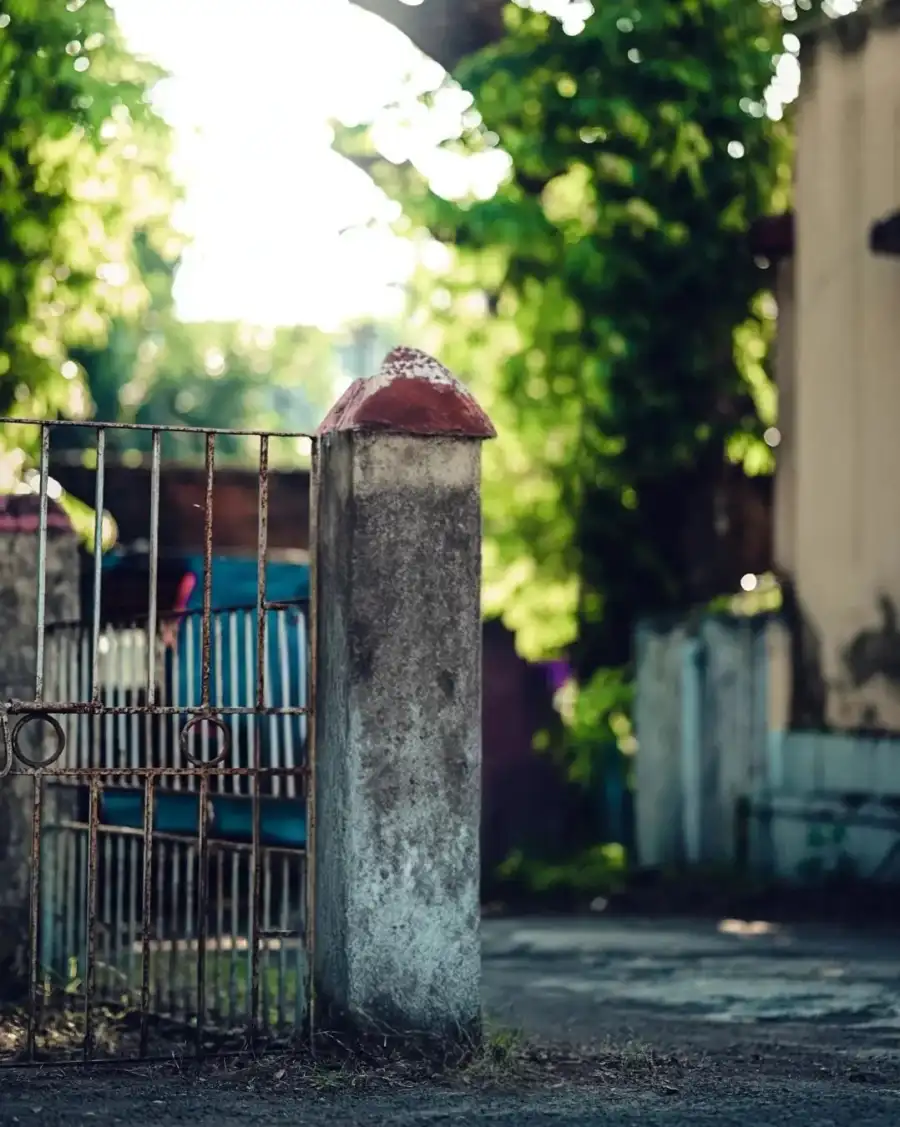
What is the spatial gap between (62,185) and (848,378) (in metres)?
5.81

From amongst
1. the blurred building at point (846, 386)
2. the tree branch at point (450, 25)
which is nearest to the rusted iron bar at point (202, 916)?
the blurred building at point (846, 386)

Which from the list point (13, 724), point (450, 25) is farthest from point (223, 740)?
point (450, 25)

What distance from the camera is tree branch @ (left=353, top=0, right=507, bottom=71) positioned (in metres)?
17.2

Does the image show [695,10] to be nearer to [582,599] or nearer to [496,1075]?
[582,599]

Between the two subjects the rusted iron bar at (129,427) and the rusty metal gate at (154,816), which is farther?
the rusty metal gate at (154,816)

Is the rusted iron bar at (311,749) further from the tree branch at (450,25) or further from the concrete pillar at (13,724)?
the tree branch at (450,25)

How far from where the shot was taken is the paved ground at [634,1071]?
6207 millimetres

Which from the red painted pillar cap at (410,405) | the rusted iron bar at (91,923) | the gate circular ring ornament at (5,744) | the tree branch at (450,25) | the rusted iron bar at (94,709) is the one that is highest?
the tree branch at (450,25)

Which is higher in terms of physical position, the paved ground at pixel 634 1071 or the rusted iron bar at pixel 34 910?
the rusted iron bar at pixel 34 910

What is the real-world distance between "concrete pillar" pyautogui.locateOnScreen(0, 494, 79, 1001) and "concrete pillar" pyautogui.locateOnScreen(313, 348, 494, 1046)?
1.85 metres

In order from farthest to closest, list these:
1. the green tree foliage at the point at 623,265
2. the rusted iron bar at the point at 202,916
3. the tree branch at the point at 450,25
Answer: the tree branch at the point at 450,25 < the green tree foliage at the point at 623,265 < the rusted iron bar at the point at 202,916

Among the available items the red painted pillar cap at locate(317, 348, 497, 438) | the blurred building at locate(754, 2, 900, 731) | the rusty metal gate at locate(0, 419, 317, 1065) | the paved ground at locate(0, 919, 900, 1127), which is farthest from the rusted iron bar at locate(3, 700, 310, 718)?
the blurred building at locate(754, 2, 900, 731)

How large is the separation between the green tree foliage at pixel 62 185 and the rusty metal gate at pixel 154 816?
199 inches

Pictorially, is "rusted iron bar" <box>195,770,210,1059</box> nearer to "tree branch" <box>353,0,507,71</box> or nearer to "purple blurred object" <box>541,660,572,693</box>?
"purple blurred object" <box>541,660,572,693</box>
